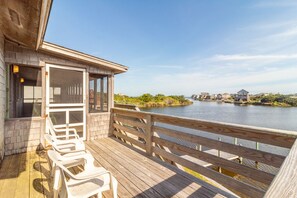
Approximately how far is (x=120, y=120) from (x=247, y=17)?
10.1 metres

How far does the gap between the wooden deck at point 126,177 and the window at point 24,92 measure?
3.22ft

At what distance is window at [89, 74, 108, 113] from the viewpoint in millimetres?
4738

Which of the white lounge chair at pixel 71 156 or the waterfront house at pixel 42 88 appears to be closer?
the white lounge chair at pixel 71 156

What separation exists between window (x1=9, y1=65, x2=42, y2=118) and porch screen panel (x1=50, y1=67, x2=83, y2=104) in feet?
0.97

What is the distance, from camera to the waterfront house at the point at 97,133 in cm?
194

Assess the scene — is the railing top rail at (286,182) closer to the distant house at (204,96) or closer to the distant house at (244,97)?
the distant house at (244,97)

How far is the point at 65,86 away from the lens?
419cm

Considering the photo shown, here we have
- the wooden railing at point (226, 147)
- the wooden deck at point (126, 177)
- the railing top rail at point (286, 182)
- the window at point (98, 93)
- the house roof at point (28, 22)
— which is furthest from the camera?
the window at point (98, 93)

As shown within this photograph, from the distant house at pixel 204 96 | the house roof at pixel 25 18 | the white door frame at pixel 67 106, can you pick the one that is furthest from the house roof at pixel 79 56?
the distant house at pixel 204 96

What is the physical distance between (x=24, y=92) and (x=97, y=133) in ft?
6.92

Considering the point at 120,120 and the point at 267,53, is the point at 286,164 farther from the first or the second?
the point at 267,53

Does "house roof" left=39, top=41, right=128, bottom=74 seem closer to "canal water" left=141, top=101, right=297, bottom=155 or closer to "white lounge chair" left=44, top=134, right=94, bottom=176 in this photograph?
"white lounge chair" left=44, top=134, right=94, bottom=176

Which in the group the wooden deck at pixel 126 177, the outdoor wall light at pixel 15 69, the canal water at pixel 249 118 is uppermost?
the outdoor wall light at pixel 15 69

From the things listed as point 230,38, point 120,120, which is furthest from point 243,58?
point 120,120
